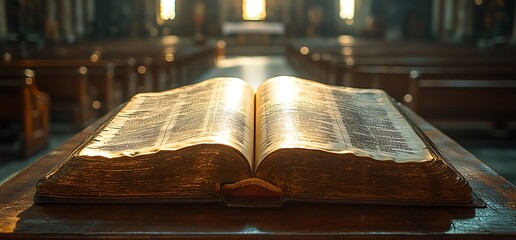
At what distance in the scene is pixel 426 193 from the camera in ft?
4.08

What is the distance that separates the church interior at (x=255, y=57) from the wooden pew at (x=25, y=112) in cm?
1

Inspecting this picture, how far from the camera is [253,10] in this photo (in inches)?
1063

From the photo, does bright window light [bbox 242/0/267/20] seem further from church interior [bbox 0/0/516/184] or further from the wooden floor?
the wooden floor

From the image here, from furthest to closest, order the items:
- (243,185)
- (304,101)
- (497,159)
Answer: (497,159) < (304,101) < (243,185)

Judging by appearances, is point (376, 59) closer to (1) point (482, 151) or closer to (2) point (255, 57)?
(1) point (482, 151)

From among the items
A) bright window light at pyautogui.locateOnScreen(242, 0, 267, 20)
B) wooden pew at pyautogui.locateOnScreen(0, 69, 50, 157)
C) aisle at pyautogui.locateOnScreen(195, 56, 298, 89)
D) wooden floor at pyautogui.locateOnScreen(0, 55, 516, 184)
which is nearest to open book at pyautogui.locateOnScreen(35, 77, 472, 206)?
wooden floor at pyautogui.locateOnScreen(0, 55, 516, 184)

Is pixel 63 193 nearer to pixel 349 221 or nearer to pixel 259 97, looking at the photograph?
pixel 349 221

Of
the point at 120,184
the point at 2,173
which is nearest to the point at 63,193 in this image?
the point at 120,184

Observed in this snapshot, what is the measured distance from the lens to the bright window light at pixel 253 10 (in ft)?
88.0

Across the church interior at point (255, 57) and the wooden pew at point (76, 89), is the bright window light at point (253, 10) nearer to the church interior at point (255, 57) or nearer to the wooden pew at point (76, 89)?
the church interior at point (255, 57)

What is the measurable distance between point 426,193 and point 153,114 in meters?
0.72

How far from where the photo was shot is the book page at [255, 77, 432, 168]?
1.31 meters

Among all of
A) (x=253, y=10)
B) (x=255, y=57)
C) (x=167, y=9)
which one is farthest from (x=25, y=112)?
(x=253, y=10)

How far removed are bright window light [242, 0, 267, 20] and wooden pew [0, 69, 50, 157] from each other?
21138mm
